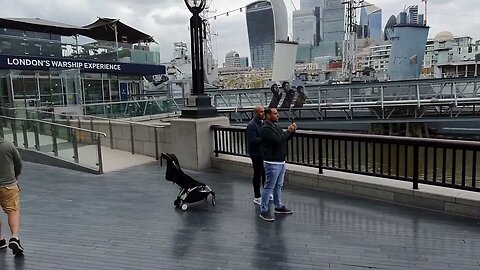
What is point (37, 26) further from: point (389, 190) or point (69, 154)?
point (389, 190)

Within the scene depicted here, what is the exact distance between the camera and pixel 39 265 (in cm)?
424

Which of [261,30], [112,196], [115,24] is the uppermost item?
[261,30]

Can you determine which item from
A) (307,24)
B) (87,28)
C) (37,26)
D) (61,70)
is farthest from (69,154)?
(307,24)

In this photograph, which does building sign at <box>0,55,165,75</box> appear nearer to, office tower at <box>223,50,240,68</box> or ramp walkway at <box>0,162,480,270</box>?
ramp walkway at <box>0,162,480,270</box>

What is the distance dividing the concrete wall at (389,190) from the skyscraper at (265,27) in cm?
5235

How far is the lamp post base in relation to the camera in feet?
30.3

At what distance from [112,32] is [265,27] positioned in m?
47.6

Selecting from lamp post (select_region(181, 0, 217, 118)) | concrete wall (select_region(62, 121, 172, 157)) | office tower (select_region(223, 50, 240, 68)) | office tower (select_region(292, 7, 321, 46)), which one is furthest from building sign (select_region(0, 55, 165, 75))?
office tower (select_region(223, 50, 240, 68))

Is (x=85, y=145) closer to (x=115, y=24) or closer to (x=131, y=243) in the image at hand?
(x=131, y=243)

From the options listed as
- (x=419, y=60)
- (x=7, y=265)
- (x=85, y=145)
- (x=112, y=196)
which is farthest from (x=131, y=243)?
(x=419, y=60)

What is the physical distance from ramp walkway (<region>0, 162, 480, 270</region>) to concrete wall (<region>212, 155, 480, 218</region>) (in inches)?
6.9

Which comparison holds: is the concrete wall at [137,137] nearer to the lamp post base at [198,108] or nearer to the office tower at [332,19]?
the lamp post base at [198,108]

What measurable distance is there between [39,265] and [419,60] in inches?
1669

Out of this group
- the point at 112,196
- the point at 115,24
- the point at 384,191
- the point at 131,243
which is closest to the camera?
the point at 131,243
